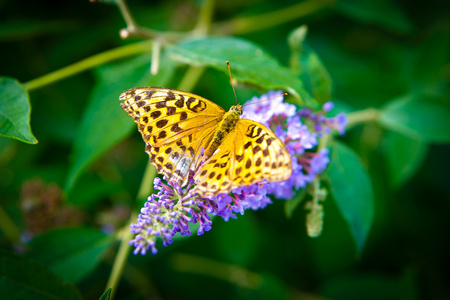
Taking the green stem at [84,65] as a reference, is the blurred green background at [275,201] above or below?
below

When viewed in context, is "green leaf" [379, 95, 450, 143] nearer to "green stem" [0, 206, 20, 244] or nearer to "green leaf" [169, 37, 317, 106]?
"green leaf" [169, 37, 317, 106]

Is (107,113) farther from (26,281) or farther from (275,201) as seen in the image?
(275,201)

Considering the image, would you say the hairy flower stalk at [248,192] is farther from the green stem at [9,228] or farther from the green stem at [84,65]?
the green stem at [9,228]

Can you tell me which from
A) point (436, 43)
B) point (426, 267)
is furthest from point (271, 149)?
point (426, 267)

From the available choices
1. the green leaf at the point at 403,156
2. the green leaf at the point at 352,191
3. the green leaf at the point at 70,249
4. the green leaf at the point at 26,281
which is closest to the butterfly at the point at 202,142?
the green leaf at the point at 352,191

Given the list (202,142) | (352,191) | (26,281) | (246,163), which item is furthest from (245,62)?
(26,281)

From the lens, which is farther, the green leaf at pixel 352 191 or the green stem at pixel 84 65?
the green stem at pixel 84 65

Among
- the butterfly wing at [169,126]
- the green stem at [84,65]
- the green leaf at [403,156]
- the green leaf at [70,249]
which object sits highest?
the green stem at [84,65]
